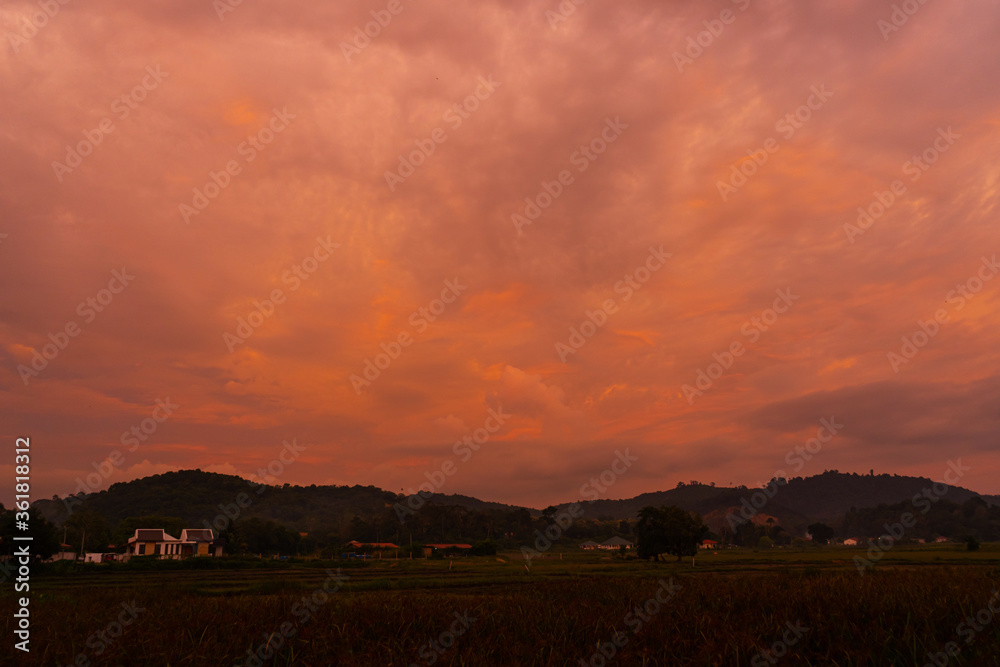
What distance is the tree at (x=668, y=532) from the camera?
93.9 m

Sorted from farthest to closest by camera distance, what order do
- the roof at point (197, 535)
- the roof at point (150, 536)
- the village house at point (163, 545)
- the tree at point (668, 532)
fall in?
1. the roof at point (197, 535)
2. the roof at point (150, 536)
3. the village house at point (163, 545)
4. the tree at point (668, 532)

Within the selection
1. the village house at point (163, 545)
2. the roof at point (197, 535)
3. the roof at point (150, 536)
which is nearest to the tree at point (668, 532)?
the village house at point (163, 545)

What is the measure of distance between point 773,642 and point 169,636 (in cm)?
906

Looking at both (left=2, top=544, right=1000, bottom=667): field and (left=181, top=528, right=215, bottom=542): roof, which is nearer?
(left=2, top=544, right=1000, bottom=667): field

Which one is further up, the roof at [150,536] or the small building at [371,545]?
the roof at [150,536]

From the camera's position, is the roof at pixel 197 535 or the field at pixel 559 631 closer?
the field at pixel 559 631

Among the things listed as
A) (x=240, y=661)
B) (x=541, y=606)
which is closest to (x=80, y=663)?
(x=240, y=661)

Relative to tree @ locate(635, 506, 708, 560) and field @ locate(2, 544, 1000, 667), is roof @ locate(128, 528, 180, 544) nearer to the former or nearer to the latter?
tree @ locate(635, 506, 708, 560)

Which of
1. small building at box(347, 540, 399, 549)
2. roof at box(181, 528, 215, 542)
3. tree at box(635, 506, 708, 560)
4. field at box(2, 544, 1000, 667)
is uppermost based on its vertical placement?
field at box(2, 544, 1000, 667)

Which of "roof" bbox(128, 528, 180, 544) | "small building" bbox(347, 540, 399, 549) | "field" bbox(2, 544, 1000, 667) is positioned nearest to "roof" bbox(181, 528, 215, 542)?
"roof" bbox(128, 528, 180, 544)

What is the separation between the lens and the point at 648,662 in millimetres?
7660

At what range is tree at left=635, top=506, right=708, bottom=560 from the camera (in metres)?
93.9

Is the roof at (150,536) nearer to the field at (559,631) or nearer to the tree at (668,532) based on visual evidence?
the tree at (668,532)

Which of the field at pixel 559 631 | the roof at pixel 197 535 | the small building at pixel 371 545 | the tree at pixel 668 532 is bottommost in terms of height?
the small building at pixel 371 545
